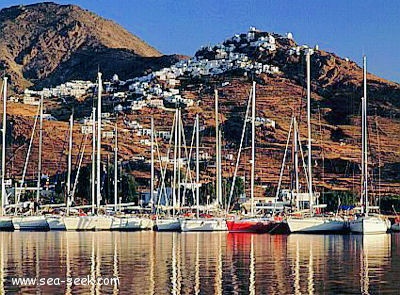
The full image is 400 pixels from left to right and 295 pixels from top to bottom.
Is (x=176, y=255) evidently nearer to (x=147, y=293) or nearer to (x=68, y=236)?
(x=147, y=293)

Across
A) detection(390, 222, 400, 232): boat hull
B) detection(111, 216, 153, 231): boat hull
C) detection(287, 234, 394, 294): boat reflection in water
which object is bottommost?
detection(287, 234, 394, 294): boat reflection in water

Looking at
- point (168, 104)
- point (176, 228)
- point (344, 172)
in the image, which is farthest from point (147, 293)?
point (168, 104)

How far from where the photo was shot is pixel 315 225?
184 feet

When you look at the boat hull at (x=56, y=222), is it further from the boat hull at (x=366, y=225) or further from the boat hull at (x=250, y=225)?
the boat hull at (x=366, y=225)

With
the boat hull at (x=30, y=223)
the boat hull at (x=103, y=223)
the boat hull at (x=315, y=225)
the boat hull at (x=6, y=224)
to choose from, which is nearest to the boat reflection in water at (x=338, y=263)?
the boat hull at (x=315, y=225)

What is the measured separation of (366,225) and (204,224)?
1154 cm

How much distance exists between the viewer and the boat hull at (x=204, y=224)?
60.6m

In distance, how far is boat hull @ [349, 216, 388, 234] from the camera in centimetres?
5542

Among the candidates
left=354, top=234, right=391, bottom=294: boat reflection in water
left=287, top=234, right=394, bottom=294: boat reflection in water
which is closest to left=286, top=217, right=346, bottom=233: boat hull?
left=354, top=234, right=391, bottom=294: boat reflection in water

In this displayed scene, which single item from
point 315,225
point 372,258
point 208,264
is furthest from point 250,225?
point 208,264

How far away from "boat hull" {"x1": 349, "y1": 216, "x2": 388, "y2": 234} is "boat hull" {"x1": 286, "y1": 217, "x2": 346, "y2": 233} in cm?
85

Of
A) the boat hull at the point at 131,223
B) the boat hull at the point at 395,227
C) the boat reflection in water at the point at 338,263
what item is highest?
the boat hull at the point at 131,223

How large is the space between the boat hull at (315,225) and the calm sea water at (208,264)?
13.4 feet

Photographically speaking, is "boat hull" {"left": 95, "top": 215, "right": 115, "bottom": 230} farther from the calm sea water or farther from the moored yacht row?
the calm sea water
